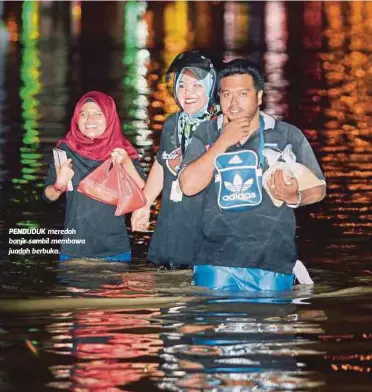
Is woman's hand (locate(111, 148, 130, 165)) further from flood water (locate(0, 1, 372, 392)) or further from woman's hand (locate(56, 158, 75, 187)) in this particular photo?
flood water (locate(0, 1, 372, 392))

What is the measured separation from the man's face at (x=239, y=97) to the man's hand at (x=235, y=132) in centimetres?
16

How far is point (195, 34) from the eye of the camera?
→ 45.2m

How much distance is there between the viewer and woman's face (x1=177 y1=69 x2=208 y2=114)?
1312cm

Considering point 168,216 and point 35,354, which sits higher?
point 168,216

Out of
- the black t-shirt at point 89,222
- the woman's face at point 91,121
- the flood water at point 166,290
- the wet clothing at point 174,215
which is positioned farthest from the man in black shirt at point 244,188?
the black t-shirt at point 89,222

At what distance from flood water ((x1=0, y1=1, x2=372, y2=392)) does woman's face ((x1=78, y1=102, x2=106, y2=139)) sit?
3.20 ft

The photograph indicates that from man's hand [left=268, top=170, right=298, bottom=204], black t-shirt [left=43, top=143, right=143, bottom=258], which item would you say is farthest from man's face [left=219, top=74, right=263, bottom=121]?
black t-shirt [left=43, top=143, right=143, bottom=258]

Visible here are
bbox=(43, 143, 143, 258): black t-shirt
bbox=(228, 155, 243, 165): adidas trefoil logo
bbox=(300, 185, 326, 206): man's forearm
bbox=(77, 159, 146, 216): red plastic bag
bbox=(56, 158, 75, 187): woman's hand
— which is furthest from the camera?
bbox=(43, 143, 143, 258): black t-shirt

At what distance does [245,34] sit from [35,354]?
1369 inches

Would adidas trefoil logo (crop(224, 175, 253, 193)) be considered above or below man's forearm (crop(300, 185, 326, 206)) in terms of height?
above

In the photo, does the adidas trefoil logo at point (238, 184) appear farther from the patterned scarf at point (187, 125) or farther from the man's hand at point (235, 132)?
the patterned scarf at point (187, 125)

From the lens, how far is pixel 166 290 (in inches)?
510

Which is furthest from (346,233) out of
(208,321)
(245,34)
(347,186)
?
(245,34)

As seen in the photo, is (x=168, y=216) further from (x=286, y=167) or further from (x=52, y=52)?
(x=52, y=52)
